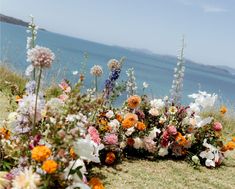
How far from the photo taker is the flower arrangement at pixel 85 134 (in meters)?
3.01

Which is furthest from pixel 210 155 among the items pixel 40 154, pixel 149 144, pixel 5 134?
pixel 40 154

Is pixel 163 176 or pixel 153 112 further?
pixel 153 112

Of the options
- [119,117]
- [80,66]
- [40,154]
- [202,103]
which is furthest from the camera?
[80,66]

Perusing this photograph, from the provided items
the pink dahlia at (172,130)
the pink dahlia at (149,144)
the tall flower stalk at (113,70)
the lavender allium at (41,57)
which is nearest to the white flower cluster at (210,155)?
the pink dahlia at (172,130)

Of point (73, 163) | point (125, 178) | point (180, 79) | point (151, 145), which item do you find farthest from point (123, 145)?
point (180, 79)

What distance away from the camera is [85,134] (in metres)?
3.95

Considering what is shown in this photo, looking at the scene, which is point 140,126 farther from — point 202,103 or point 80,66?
point 80,66

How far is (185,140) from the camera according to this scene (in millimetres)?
6043

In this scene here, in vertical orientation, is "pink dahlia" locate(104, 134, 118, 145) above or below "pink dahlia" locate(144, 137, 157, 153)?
above

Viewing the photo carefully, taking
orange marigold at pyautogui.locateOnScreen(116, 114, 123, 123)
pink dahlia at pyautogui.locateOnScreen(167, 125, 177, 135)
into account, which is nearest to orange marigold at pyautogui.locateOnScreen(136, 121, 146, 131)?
orange marigold at pyautogui.locateOnScreen(116, 114, 123, 123)

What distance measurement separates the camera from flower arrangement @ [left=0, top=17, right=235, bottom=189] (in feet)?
9.87

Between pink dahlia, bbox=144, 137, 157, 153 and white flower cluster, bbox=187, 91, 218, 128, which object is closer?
pink dahlia, bbox=144, 137, 157, 153

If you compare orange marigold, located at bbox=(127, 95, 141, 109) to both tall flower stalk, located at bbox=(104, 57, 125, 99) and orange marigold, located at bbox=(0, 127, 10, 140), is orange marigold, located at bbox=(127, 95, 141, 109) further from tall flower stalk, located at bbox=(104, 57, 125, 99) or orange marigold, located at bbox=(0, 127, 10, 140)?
orange marigold, located at bbox=(0, 127, 10, 140)

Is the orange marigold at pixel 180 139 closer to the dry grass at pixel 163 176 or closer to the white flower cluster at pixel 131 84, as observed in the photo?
the dry grass at pixel 163 176
